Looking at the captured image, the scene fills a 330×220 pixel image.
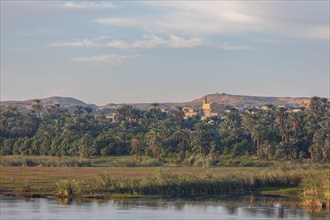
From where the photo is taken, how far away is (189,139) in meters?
105

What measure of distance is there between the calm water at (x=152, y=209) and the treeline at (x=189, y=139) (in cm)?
4046

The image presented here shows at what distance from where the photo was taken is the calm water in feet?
149

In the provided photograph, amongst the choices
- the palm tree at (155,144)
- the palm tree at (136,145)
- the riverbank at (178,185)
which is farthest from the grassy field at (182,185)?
the palm tree at (136,145)

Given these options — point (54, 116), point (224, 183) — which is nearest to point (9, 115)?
point (54, 116)

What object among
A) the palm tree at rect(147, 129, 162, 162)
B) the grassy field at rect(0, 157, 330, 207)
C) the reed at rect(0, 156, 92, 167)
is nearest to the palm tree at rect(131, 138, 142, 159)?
the palm tree at rect(147, 129, 162, 162)

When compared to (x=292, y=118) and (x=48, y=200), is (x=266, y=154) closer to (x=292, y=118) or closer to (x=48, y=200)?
(x=292, y=118)

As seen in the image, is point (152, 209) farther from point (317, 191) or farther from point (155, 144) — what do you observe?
point (155, 144)

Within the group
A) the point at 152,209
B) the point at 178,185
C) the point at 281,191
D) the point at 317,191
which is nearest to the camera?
the point at 152,209

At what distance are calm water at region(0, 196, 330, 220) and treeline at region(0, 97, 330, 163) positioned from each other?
40.5 metres

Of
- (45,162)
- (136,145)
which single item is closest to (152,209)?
(45,162)

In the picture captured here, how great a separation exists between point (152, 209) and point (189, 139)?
56606 mm

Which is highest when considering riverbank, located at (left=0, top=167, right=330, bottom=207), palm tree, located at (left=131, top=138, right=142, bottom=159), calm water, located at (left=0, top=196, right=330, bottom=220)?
palm tree, located at (left=131, top=138, right=142, bottom=159)

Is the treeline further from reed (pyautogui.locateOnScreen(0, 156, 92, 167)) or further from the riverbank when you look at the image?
the riverbank

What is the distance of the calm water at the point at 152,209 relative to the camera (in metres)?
45.5
